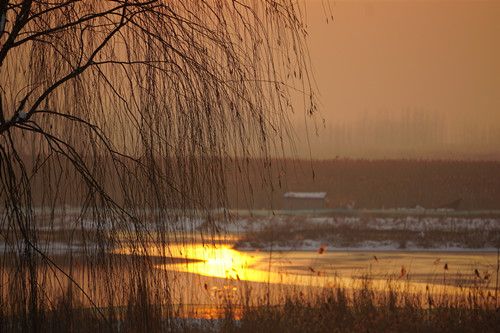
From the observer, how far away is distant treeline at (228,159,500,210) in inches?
748

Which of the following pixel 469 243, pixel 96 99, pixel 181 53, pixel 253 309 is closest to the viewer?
pixel 181 53

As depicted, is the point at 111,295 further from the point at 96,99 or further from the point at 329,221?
the point at 329,221

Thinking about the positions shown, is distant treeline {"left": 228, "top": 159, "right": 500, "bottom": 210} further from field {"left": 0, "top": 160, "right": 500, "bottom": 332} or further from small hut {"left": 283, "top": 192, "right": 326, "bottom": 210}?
small hut {"left": 283, "top": 192, "right": 326, "bottom": 210}

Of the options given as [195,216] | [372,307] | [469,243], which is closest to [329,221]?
[469,243]

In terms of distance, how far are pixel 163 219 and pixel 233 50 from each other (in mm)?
656

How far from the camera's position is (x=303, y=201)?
65.1 ft

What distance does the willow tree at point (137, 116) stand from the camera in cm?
210

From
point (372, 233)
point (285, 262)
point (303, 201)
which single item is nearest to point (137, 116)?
point (285, 262)

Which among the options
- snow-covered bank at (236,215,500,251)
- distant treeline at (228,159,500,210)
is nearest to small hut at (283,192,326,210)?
distant treeline at (228,159,500,210)

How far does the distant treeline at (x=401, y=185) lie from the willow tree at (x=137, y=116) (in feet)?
51.9

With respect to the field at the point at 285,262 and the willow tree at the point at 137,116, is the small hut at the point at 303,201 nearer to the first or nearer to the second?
the field at the point at 285,262

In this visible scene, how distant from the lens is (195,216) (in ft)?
7.92

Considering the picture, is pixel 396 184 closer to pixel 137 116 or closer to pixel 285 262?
pixel 285 262

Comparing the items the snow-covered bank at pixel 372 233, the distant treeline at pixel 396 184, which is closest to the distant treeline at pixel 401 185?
the distant treeline at pixel 396 184
